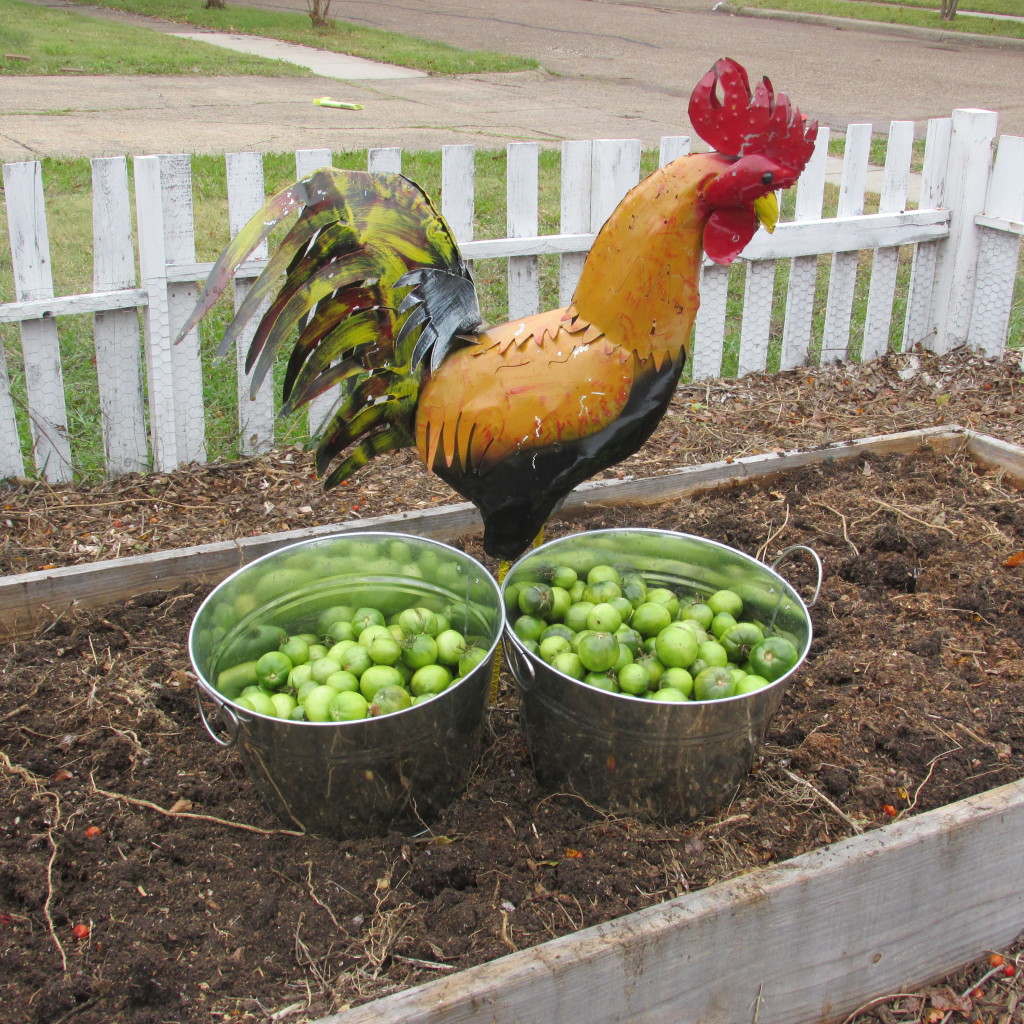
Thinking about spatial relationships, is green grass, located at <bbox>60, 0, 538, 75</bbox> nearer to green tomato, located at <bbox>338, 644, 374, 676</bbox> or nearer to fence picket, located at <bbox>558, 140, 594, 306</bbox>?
fence picket, located at <bbox>558, 140, 594, 306</bbox>

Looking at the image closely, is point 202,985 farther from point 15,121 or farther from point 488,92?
point 488,92

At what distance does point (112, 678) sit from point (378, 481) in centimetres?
Answer: 147

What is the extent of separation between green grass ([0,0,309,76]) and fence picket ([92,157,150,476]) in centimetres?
947

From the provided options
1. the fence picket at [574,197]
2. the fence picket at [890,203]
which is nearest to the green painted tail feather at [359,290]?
the fence picket at [574,197]

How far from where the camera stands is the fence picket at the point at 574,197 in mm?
4188

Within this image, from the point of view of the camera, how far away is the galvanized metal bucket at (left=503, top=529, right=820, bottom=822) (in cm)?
194

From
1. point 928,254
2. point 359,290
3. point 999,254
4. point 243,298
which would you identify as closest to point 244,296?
point 243,298

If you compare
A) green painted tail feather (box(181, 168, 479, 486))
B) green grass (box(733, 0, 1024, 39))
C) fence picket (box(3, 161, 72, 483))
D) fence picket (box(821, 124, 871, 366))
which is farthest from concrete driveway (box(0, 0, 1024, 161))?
green painted tail feather (box(181, 168, 479, 486))

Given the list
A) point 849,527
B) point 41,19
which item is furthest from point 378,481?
point 41,19

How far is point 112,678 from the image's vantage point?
2.59 meters

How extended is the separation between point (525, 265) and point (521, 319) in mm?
2154

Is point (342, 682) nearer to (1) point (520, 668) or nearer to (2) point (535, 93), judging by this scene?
(1) point (520, 668)

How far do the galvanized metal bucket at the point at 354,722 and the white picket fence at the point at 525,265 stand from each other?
1574mm

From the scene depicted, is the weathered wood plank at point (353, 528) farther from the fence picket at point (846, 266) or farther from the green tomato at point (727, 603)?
the fence picket at point (846, 266)
